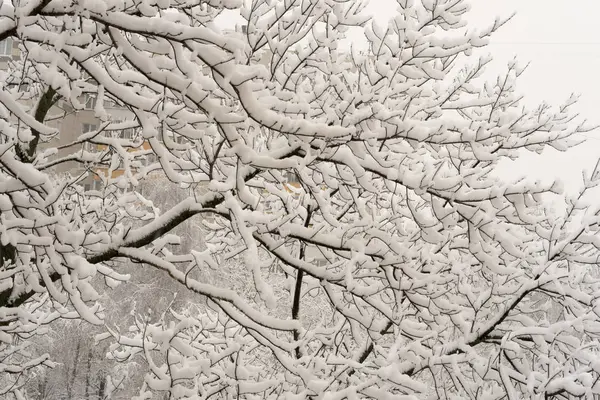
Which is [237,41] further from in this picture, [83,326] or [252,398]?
[83,326]

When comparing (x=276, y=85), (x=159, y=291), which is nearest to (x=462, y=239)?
(x=276, y=85)

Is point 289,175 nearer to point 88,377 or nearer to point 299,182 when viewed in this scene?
point 299,182

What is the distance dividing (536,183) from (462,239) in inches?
59.4

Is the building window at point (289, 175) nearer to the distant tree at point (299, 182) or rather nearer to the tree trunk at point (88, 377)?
the distant tree at point (299, 182)

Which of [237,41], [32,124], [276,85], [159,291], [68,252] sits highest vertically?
[159,291]

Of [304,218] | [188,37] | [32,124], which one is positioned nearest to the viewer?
[188,37]

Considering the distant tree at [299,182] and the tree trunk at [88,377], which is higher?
the tree trunk at [88,377]

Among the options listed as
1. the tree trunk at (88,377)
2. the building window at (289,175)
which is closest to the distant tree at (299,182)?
the building window at (289,175)

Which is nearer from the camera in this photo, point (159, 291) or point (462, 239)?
point (462, 239)

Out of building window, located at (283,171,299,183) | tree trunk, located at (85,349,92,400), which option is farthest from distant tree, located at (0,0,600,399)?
tree trunk, located at (85,349,92,400)

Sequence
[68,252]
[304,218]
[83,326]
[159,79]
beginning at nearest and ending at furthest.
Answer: [159,79]
[68,252]
[304,218]
[83,326]

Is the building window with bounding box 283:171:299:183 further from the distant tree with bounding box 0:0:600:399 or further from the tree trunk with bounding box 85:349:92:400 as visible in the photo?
the tree trunk with bounding box 85:349:92:400

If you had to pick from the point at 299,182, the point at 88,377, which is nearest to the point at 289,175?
the point at 299,182

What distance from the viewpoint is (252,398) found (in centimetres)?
342
